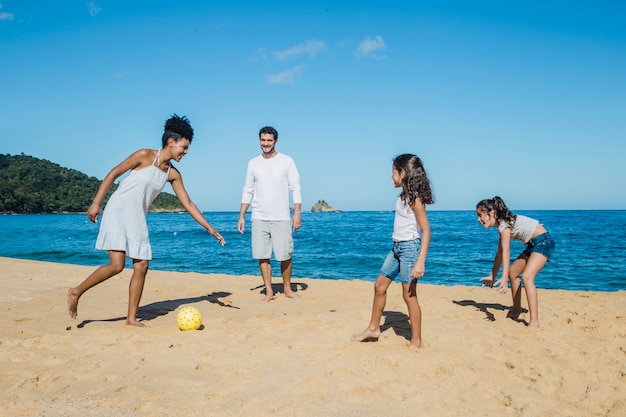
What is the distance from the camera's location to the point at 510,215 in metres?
5.78

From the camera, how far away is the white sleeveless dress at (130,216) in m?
4.82

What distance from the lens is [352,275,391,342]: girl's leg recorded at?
462 centimetres

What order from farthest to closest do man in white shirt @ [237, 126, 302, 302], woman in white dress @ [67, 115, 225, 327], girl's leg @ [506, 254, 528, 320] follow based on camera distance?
man in white shirt @ [237, 126, 302, 302] < girl's leg @ [506, 254, 528, 320] < woman in white dress @ [67, 115, 225, 327]

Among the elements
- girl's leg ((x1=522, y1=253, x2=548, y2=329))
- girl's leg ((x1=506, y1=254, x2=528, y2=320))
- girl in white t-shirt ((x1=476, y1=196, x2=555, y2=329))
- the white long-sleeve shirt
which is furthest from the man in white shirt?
girl's leg ((x1=522, y1=253, x2=548, y2=329))

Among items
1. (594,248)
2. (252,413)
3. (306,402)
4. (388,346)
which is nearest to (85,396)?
(252,413)

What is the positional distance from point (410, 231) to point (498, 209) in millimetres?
1901

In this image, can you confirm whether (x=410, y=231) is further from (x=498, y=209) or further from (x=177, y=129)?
(x=177, y=129)

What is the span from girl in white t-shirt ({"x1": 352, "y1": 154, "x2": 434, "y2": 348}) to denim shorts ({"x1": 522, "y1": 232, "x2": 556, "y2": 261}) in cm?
219

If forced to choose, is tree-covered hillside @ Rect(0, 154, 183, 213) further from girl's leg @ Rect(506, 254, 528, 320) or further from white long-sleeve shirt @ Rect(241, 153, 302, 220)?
girl's leg @ Rect(506, 254, 528, 320)

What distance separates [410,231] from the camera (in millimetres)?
4438

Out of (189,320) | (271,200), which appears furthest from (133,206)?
(271,200)

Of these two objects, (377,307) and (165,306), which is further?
(165,306)

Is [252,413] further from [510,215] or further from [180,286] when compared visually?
[180,286]

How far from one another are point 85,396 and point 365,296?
516cm
